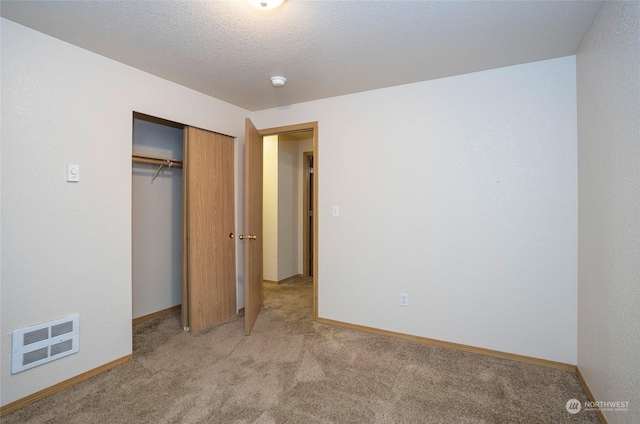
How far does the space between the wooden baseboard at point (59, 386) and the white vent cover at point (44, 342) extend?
180 millimetres

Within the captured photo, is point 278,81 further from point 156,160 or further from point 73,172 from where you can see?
point 73,172

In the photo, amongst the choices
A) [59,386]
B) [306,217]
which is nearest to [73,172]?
[59,386]

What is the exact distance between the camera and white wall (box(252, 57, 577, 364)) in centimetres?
227

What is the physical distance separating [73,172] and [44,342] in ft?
3.67

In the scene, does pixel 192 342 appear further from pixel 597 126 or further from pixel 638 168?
pixel 597 126

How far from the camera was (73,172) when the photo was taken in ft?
6.85

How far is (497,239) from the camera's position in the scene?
2441mm

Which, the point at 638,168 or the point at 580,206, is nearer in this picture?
the point at 638,168

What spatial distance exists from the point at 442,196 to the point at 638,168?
132 centimetres

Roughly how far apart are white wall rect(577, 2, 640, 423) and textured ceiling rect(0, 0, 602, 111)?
0.89ft

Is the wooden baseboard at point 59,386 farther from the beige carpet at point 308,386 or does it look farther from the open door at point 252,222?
the open door at point 252,222

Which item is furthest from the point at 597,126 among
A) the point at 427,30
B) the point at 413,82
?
the point at 413,82

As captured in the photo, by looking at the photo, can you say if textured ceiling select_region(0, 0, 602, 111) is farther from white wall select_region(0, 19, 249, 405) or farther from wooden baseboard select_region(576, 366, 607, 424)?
wooden baseboard select_region(576, 366, 607, 424)

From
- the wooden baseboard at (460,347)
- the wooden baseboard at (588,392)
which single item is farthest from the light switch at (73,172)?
the wooden baseboard at (588,392)
